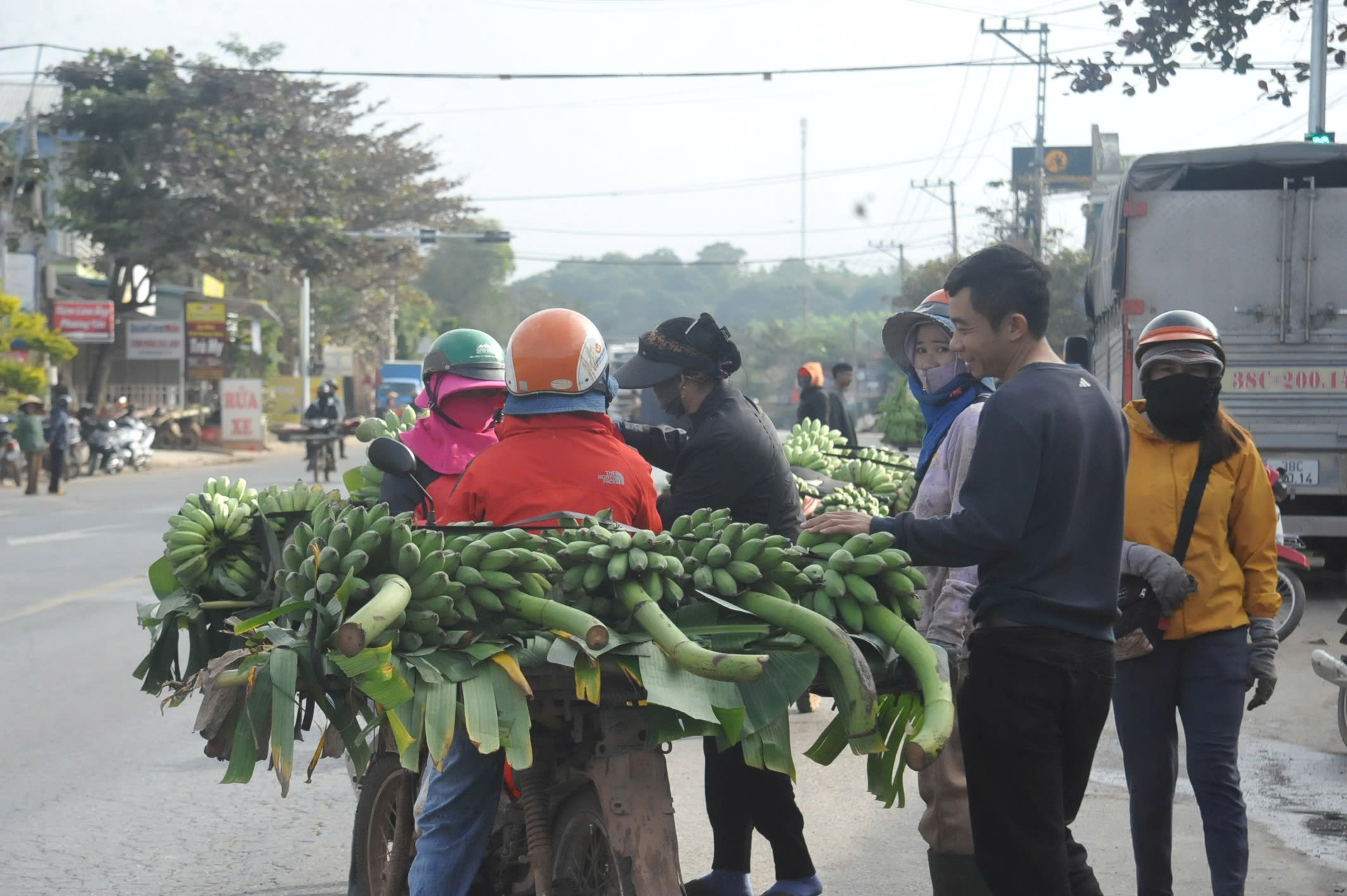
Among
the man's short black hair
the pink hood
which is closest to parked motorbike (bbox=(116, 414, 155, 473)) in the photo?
the pink hood

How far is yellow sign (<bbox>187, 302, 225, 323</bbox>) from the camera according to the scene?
39.5 meters

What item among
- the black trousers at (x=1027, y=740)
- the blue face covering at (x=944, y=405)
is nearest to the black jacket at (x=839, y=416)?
the blue face covering at (x=944, y=405)

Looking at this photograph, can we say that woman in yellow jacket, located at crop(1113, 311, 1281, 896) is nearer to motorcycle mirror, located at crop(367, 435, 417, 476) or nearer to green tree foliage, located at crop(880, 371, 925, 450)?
motorcycle mirror, located at crop(367, 435, 417, 476)

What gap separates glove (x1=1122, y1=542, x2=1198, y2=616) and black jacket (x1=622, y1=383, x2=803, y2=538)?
107cm

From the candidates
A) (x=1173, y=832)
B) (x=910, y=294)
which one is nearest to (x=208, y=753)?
(x=1173, y=832)

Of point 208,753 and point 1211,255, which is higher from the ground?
point 1211,255

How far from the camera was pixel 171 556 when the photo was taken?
3.94 m

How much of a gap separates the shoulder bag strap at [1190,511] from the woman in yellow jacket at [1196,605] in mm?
16

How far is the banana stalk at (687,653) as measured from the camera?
2.88 m

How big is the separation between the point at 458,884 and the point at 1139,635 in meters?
2.04

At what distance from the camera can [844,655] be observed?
3.05 m

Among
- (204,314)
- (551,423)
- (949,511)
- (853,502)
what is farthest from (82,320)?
(949,511)

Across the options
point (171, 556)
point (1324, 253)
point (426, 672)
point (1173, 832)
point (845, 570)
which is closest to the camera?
point (426, 672)

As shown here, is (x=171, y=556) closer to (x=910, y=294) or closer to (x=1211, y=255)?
(x=1211, y=255)
